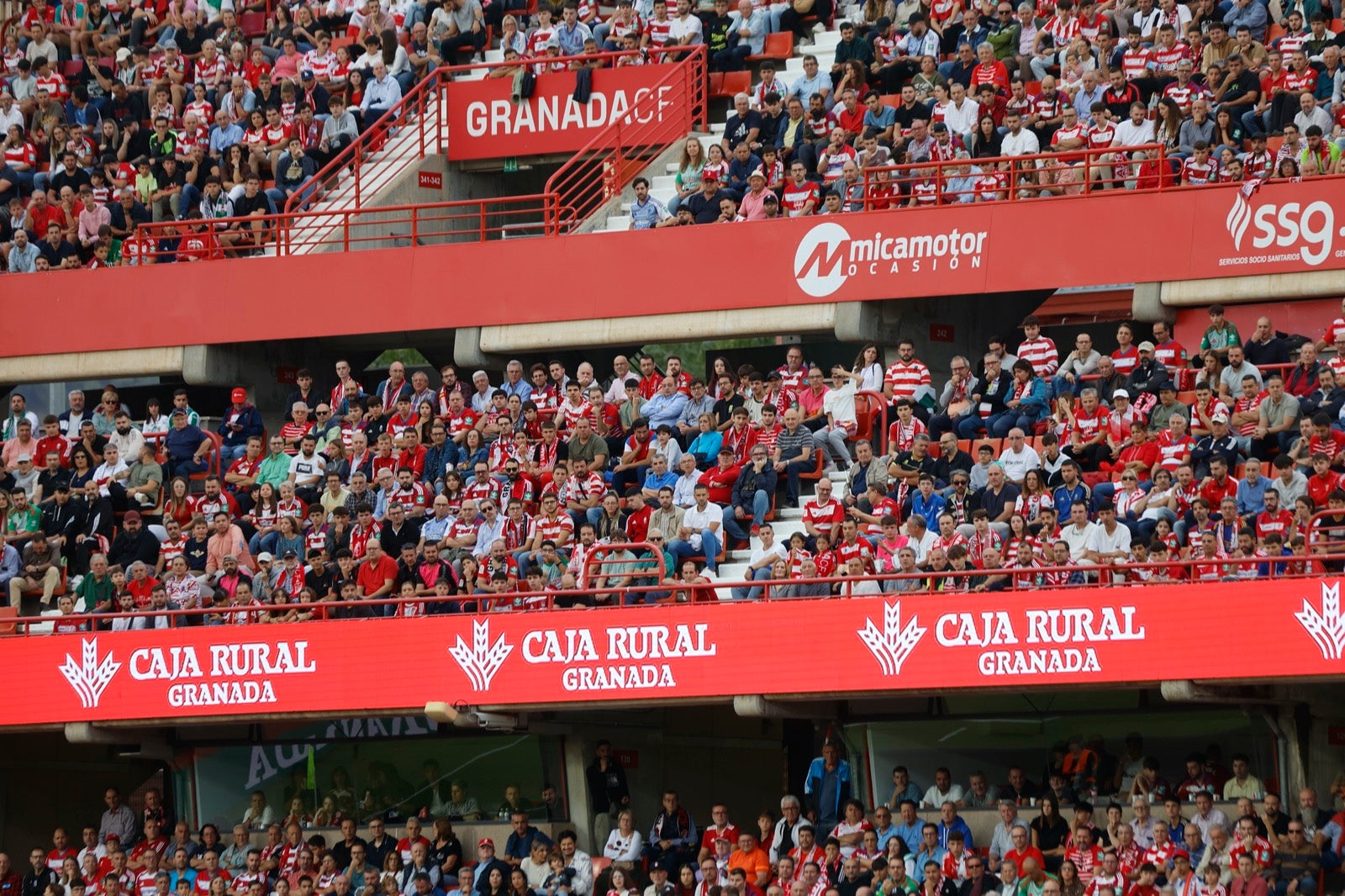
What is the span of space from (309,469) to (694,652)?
5.67 metres

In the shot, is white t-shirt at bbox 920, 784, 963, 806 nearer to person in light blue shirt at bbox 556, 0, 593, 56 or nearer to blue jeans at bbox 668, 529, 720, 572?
blue jeans at bbox 668, 529, 720, 572

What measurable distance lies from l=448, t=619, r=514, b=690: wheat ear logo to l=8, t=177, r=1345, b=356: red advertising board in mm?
5475

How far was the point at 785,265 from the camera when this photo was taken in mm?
27016

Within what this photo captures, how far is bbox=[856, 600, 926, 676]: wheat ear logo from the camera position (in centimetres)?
2183

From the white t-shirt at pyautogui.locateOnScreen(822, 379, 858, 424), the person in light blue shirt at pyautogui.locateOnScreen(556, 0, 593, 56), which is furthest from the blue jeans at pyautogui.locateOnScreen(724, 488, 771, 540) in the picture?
the person in light blue shirt at pyautogui.locateOnScreen(556, 0, 593, 56)

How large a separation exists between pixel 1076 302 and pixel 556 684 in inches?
309

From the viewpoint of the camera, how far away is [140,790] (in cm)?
2823

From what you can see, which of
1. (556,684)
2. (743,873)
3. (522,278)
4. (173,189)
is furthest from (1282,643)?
(173,189)

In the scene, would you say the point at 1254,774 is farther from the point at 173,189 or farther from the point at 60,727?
the point at 173,189

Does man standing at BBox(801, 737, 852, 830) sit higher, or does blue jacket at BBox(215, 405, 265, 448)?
blue jacket at BBox(215, 405, 265, 448)

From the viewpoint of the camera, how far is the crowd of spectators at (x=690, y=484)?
70.9ft

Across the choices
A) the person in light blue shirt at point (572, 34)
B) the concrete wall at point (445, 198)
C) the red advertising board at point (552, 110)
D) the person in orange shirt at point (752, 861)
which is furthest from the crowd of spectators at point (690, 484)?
the person in light blue shirt at point (572, 34)

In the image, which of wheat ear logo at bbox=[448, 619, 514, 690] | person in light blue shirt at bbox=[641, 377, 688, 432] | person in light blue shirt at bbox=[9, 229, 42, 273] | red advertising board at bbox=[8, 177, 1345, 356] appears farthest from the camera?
person in light blue shirt at bbox=[9, 229, 42, 273]

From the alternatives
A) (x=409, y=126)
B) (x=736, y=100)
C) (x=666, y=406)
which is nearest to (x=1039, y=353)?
(x=666, y=406)
